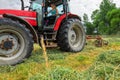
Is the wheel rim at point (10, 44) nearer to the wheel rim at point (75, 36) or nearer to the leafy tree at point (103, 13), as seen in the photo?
the wheel rim at point (75, 36)

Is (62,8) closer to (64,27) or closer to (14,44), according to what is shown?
(64,27)

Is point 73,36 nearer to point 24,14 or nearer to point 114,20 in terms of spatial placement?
point 24,14

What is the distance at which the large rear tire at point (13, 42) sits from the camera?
25.1ft

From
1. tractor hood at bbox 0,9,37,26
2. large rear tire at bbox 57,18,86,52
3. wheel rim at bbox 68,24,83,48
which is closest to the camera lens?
tractor hood at bbox 0,9,37,26

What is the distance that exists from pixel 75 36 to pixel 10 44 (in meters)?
3.77

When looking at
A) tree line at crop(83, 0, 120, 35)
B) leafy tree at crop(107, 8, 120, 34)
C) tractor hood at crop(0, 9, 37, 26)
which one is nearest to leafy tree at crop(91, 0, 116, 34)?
tree line at crop(83, 0, 120, 35)

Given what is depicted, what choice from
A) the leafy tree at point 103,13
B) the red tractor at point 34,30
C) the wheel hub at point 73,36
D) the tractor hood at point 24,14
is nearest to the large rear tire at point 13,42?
the red tractor at point 34,30

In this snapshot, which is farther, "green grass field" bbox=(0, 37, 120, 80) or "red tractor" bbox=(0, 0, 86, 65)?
"red tractor" bbox=(0, 0, 86, 65)

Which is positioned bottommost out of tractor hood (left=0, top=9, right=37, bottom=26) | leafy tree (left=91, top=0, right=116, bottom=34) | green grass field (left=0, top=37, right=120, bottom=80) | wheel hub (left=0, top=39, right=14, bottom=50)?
green grass field (left=0, top=37, right=120, bottom=80)

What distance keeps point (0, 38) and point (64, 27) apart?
2949 millimetres

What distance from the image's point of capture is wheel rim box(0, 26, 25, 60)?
766cm

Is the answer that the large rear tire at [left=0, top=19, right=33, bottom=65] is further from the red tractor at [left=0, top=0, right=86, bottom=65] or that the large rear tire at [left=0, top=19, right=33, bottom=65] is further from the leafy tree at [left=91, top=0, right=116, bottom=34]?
the leafy tree at [left=91, top=0, right=116, bottom=34]

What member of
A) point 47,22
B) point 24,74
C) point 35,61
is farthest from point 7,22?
point 47,22

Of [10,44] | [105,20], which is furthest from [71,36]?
[105,20]
